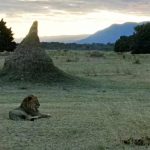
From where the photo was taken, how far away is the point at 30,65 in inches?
896

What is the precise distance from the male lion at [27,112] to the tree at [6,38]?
45277 mm

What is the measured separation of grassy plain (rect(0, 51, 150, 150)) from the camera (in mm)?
10367

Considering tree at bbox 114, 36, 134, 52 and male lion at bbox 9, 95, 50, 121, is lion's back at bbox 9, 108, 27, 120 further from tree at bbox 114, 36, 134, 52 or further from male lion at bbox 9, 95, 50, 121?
tree at bbox 114, 36, 134, 52

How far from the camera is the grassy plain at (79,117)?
10.4 m

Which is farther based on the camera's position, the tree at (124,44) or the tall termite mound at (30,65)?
the tree at (124,44)

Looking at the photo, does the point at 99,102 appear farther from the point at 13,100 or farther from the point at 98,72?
the point at 98,72

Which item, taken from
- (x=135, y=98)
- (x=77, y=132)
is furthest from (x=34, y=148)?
(x=135, y=98)

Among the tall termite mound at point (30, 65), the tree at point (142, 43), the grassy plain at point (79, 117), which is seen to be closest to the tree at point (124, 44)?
the tree at point (142, 43)

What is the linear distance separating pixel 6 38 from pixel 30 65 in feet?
119

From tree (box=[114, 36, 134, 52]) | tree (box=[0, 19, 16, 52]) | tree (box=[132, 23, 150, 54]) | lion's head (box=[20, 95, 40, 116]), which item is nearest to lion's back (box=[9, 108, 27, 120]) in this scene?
lion's head (box=[20, 95, 40, 116])

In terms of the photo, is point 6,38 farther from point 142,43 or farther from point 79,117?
point 79,117

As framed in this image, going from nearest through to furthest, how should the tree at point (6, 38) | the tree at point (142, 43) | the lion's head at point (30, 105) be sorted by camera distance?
the lion's head at point (30, 105)
the tree at point (6, 38)
the tree at point (142, 43)

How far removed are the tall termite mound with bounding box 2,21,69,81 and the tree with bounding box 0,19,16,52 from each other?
34.9 meters

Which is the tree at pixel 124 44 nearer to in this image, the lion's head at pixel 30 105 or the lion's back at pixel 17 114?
the lion's head at pixel 30 105
